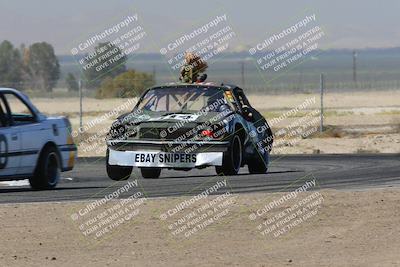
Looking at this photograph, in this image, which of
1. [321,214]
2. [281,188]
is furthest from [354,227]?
[281,188]

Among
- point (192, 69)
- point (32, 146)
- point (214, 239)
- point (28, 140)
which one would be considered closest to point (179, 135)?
point (32, 146)

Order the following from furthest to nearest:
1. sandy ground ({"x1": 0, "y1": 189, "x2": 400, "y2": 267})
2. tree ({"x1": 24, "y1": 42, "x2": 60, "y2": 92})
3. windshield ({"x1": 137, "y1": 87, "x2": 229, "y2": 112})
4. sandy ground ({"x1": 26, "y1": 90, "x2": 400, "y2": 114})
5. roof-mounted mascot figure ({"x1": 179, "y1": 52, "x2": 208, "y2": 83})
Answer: tree ({"x1": 24, "y1": 42, "x2": 60, "y2": 92}) < sandy ground ({"x1": 26, "y1": 90, "x2": 400, "y2": 114}) < roof-mounted mascot figure ({"x1": 179, "y1": 52, "x2": 208, "y2": 83}) < windshield ({"x1": 137, "y1": 87, "x2": 229, "y2": 112}) < sandy ground ({"x1": 0, "y1": 189, "x2": 400, "y2": 267})

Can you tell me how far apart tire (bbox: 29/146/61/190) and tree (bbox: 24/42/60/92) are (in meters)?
88.8

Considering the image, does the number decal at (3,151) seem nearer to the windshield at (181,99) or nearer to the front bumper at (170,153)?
the front bumper at (170,153)

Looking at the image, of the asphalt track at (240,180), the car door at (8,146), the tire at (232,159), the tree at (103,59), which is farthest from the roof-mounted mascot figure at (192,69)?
the tree at (103,59)

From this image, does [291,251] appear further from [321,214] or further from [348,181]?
[348,181]

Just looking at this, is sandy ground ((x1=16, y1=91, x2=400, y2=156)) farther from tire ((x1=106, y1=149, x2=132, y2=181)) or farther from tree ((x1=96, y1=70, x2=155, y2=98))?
tire ((x1=106, y1=149, x2=132, y2=181))

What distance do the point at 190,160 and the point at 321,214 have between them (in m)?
5.32

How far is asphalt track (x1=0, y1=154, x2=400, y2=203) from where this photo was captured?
18.6 metres

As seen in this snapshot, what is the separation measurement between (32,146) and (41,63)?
9357cm

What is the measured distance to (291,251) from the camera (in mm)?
13008

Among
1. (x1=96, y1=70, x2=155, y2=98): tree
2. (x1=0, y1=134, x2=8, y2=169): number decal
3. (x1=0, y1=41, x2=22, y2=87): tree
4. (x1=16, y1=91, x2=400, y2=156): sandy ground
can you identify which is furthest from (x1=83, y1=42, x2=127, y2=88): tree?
(x1=0, y1=134, x2=8, y2=169): number decal

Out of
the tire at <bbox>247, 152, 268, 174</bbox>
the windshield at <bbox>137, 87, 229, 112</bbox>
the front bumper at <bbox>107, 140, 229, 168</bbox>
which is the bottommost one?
the tire at <bbox>247, 152, 268, 174</bbox>

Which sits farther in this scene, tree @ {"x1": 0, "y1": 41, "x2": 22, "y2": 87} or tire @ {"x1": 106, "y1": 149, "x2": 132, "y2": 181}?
tree @ {"x1": 0, "y1": 41, "x2": 22, "y2": 87}
